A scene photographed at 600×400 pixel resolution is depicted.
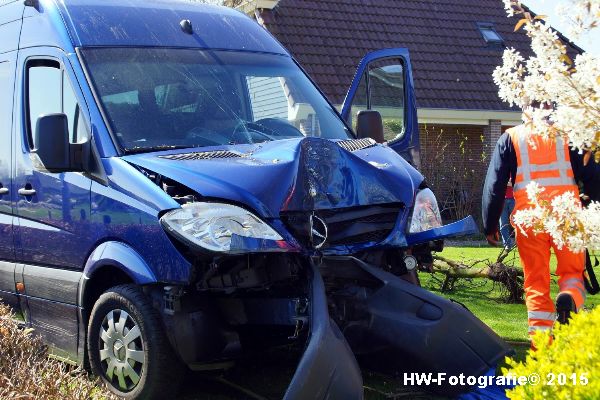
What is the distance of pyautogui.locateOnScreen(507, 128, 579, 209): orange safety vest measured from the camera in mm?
6141

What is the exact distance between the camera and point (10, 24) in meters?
6.63

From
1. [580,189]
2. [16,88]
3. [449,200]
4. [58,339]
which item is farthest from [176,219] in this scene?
[449,200]

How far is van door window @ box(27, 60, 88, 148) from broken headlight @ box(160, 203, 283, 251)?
1166mm

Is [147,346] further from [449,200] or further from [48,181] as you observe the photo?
[449,200]

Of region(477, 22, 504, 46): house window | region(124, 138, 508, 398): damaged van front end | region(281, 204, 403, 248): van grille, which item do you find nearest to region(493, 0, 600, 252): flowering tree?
region(124, 138, 508, 398): damaged van front end

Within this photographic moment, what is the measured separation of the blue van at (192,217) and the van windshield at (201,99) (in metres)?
0.01

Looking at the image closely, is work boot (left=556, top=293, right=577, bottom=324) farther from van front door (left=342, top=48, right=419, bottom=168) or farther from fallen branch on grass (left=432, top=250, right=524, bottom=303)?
fallen branch on grass (left=432, top=250, right=524, bottom=303)

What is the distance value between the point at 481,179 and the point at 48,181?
1609cm

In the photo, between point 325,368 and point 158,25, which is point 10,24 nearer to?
point 158,25

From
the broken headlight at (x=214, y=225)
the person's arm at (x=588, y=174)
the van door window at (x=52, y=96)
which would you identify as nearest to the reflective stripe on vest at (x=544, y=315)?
the person's arm at (x=588, y=174)

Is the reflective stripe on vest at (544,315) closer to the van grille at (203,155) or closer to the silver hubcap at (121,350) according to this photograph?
the van grille at (203,155)

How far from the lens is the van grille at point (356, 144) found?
19.3 ft

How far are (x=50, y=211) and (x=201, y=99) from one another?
48.2 inches

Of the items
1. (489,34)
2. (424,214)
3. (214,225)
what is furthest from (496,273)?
(489,34)
